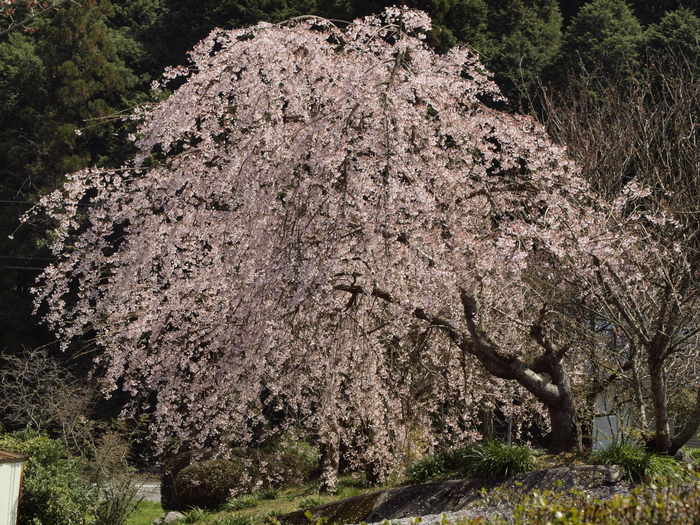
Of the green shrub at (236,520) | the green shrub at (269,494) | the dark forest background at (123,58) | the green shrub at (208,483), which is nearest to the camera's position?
the green shrub at (236,520)

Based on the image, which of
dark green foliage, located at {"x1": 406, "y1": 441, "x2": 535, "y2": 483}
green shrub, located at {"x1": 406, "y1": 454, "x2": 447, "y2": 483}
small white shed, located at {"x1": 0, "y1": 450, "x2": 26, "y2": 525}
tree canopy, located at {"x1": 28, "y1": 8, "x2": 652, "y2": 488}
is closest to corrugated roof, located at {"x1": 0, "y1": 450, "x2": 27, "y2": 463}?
small white shed, located at {"x1": 0, "y1": 450, "x2": 26, "y2": 525}

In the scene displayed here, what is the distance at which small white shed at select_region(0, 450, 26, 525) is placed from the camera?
1142 centimetres

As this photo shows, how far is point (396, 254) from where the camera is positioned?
25.7ft

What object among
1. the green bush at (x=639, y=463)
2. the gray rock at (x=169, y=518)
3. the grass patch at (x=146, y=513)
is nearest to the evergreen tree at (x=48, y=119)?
the grass patch at (x=146, y=513)

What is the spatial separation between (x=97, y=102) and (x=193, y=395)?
751 inches

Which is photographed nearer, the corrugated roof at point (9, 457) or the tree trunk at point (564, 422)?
the tree trunk at point (564, 422)

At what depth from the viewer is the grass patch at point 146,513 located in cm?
1455

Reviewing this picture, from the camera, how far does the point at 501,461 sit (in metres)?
8.38

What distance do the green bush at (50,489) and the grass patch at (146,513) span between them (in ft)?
3.63

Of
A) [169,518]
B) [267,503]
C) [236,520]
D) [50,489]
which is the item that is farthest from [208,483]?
[236,520]

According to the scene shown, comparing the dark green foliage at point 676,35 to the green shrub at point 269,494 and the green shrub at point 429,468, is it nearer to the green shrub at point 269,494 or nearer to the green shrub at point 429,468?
the green shrub at point 269,494

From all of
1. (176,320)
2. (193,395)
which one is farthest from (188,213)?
(193,395)

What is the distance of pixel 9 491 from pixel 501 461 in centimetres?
704

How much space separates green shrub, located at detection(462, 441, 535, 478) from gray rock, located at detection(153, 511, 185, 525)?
675 cm
